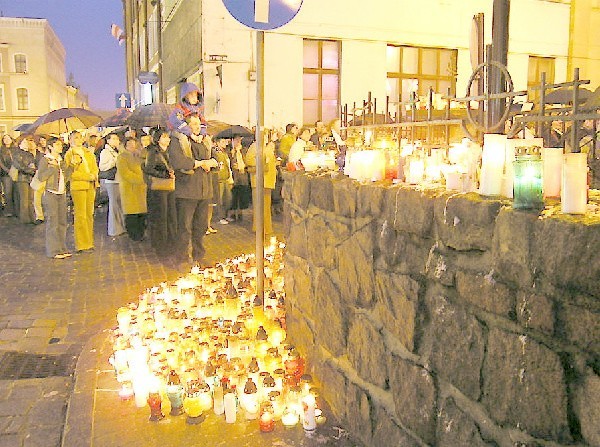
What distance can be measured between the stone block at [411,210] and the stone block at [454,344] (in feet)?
1.10

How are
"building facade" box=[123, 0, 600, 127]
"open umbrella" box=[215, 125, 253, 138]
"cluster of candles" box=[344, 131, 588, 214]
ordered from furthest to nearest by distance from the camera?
"building facade" box=[123, 0, 600, 127]
"open umbrella" box=[215, 125, 253, 138]
"cluster of candles" box=[344, 131, 588, 214]

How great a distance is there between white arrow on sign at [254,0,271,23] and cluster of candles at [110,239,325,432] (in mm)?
2603

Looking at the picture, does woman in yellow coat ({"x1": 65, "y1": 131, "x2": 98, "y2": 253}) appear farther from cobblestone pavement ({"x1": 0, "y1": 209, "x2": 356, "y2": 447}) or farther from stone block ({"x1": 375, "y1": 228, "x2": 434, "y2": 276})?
stone block ({"x1": 375, "y1": 228, "x2": 434, "y2": 276})

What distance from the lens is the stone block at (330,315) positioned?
405cm

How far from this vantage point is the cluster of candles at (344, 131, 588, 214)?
238cm

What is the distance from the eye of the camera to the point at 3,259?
1034 cm

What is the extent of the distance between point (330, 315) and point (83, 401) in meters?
1.92

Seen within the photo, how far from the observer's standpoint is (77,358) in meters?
5.70

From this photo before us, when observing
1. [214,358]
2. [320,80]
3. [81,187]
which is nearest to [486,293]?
[214,358]

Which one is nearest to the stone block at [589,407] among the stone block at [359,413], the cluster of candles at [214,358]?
the stone block at [359,413]

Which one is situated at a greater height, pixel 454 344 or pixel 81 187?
pixel 81 187

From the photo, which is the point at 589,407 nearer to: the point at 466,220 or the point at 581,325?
the point at 581,325

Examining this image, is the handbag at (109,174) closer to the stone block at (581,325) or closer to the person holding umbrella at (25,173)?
the person holding umbrella at (25,173)

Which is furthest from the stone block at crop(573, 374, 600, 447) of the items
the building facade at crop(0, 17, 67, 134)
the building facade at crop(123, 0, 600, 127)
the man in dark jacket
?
the building facade at crop(0, 17, 67, 134)
